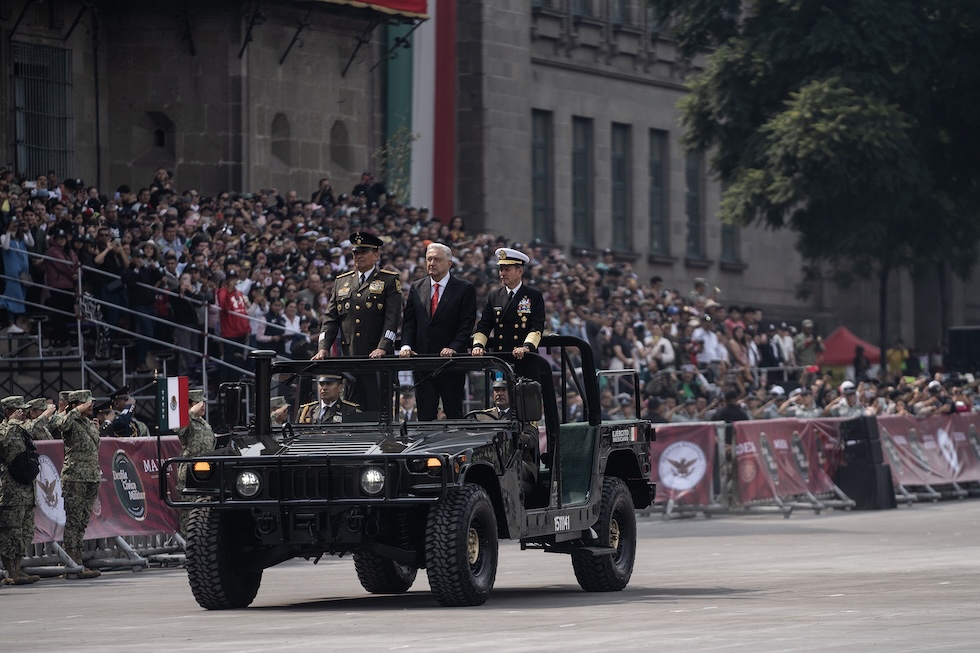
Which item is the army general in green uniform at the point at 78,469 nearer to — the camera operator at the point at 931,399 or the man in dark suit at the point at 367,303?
the man in dark suit at the point at 367,303

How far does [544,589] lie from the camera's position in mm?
17641

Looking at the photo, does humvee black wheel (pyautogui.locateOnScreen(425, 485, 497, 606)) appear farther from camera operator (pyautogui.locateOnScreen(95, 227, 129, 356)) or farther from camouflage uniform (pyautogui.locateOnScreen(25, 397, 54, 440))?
camera operator (pyautogui.locateOnScreen(95, 227, 129, 356))

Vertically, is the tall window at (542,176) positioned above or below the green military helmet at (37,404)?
above

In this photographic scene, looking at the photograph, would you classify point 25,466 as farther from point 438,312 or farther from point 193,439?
point 438,312

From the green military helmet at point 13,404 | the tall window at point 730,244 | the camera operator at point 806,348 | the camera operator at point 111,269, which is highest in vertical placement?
the tall window at point 730,244

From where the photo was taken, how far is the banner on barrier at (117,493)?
20641 mm

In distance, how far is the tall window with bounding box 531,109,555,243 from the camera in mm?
50500

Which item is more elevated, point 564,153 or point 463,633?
point 564,153

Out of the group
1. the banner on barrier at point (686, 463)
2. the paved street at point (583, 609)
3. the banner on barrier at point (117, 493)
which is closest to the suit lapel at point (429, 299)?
the paved street at point (583, 609)

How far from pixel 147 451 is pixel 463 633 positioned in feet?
31.4

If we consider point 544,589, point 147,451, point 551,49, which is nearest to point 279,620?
point 544,589

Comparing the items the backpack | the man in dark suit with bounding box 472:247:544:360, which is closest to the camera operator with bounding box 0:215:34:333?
the backpack

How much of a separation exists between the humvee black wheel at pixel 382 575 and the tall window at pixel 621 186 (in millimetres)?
37070

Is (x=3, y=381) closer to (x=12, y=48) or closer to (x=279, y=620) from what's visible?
(x=12, y=48)
